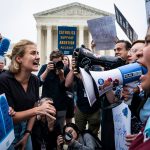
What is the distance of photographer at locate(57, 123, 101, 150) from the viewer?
3.83 meters

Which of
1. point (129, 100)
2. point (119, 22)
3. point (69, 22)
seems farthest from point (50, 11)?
point (129, 100)

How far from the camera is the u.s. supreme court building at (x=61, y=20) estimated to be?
50.9 metres

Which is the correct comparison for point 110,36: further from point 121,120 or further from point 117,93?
point 121,120

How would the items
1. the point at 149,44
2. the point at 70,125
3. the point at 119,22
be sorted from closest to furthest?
1. the point at 149,44
2. the point at 70,125
3. the point at 119,22

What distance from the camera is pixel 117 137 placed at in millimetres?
2717

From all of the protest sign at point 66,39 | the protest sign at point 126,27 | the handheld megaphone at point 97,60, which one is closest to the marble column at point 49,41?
the protest sign at point 66,39

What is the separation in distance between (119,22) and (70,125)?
6.64ft

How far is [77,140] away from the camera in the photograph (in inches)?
161

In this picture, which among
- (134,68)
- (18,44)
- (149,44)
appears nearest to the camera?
(149,44)

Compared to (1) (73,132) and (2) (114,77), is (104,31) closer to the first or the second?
(1) (73,132)

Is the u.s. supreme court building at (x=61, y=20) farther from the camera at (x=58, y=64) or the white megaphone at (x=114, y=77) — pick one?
the white megaphone at (x=114, y=77)

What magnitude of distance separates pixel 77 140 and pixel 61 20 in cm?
4896

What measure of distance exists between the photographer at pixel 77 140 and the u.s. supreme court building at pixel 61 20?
46535 mm

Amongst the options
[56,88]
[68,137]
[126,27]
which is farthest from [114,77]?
[56,88]
